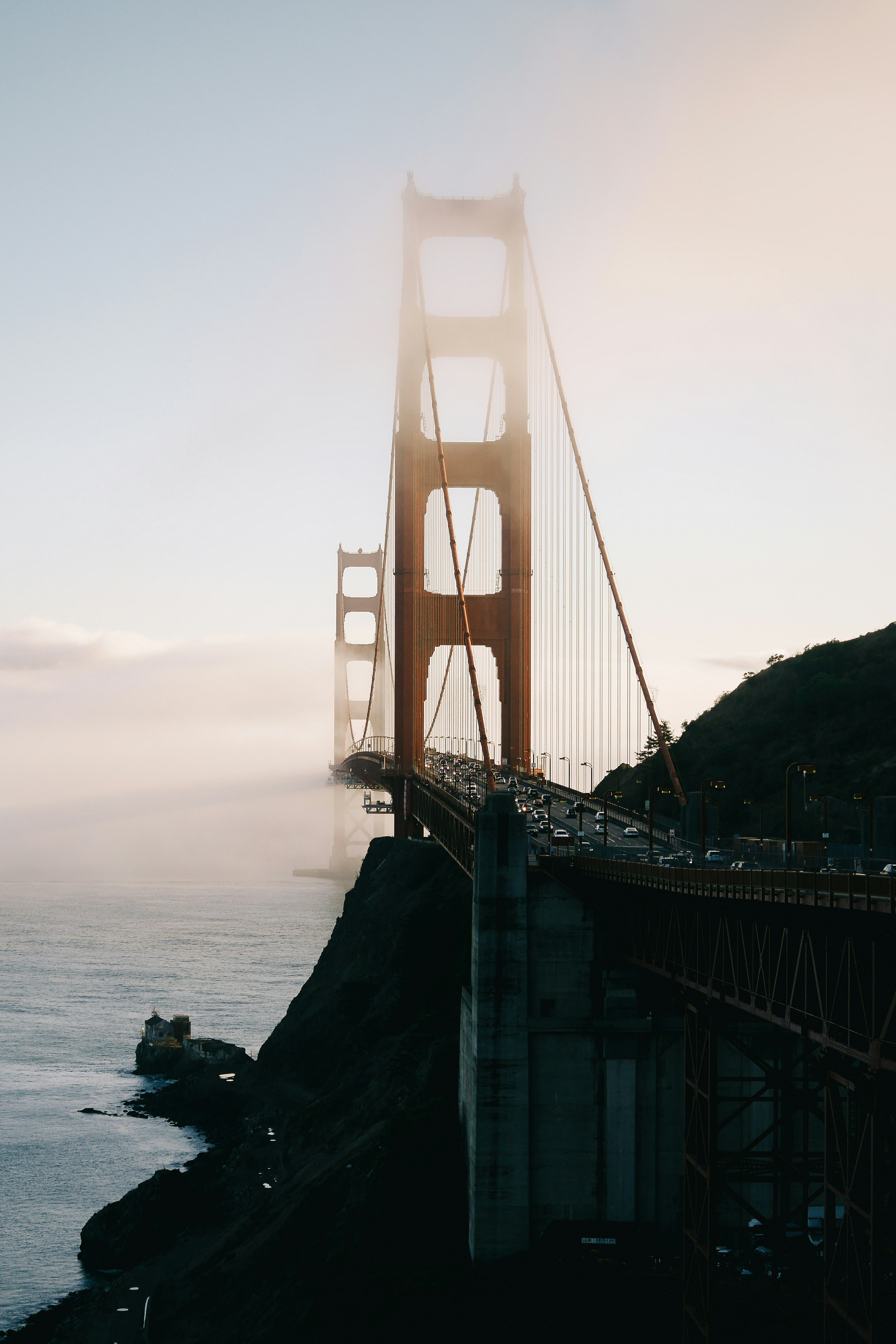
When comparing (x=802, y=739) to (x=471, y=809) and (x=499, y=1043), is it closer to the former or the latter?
(x=471, y=809)

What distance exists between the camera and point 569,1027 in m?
32.2

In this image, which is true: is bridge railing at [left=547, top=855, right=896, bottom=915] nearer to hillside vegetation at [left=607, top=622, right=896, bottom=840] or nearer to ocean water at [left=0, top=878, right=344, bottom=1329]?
ocean water at [left=0, top=878, right=344, bottom=1329]

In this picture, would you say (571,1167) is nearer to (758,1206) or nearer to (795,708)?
(758,1206)

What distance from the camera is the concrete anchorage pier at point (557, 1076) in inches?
1232

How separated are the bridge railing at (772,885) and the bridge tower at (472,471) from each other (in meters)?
38.1

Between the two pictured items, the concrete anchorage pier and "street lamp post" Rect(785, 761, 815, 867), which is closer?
"street lamp post" Rect(785, 761, 815, 867)

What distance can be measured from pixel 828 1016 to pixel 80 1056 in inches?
2654

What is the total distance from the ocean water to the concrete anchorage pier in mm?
18305

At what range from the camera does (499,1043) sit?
32156 mm

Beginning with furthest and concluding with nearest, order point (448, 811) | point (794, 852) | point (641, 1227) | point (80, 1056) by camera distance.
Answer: point (80, 1056), point (448, 811), point (641, 1227), point (794, 852)

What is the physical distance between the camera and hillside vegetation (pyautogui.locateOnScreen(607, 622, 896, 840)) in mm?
69000

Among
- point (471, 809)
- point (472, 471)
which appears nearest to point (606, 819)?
point (471, 809)

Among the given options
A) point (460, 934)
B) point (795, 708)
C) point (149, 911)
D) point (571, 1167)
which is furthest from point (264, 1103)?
point (149, 911)

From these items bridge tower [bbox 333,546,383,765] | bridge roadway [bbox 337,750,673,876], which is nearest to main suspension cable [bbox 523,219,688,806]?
bridge roadway [bbox 337,750,673,876]
